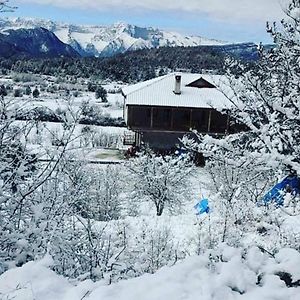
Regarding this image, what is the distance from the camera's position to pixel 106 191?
2127 cm

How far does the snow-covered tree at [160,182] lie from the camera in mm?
23086

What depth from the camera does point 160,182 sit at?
23422mm

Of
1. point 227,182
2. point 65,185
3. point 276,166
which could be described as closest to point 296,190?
point 276,166

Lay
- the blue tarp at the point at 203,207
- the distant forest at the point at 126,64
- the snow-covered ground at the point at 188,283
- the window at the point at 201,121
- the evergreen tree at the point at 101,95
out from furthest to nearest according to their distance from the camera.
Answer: the distant forest at the point at 126,64, the evergreen tree at the point at 101,95, the window at the point at 201,121, the blue tarp at the point at 203,207, the snow-covered ground at the point at 188,283

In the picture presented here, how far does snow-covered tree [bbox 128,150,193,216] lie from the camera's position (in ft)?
75.7

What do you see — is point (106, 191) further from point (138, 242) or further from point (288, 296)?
point (288, 296)

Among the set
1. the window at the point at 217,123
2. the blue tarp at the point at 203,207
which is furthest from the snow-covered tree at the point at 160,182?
the window at the point at 217,123

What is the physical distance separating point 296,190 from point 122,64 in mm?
88825

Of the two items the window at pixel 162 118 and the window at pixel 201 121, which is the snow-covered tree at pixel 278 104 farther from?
the window at pixel 201 121

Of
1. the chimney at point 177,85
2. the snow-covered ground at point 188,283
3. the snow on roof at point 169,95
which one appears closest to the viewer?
the snow-covered ground at point 188,283

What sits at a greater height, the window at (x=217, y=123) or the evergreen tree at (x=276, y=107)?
the evergreen tree at (x=276, y=107)


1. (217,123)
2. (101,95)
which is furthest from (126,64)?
(217,123)

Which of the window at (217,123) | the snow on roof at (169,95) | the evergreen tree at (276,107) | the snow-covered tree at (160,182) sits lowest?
the snow-covered tree at (160,182)

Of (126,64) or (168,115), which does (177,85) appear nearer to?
(168,115)
